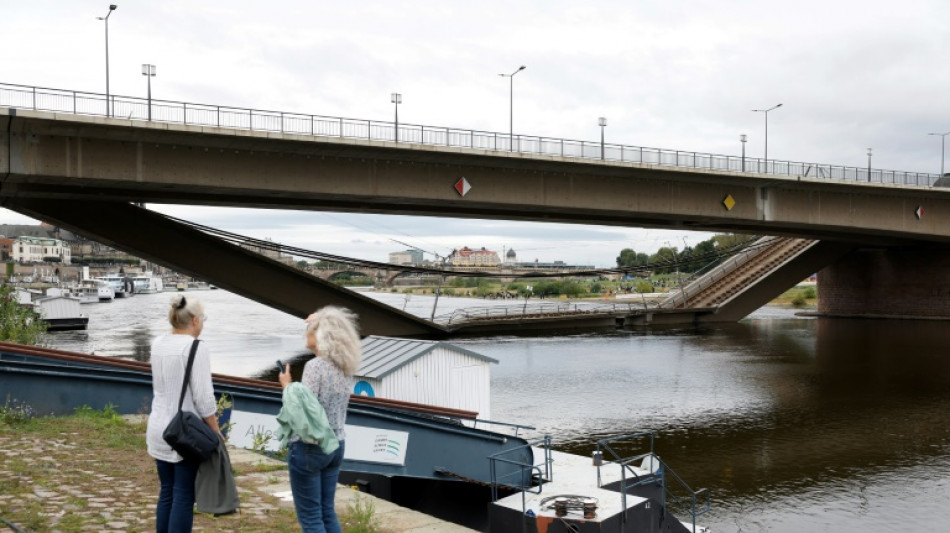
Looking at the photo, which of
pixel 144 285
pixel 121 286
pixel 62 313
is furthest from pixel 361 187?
pixel 144 285

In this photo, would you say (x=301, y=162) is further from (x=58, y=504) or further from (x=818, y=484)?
(x=58, y=504)

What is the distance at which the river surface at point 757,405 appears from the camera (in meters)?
15.3

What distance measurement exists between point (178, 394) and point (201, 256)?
32.9 meters

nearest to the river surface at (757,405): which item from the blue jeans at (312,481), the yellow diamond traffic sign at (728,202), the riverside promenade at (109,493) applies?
the riverside promenade at (109,493)

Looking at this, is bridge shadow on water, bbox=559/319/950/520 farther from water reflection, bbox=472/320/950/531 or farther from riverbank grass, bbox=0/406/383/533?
riverbank grass, bbox=0/406/383/533

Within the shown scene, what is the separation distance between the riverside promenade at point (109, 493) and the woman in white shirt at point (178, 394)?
A: 1.81 m

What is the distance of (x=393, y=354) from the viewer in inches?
634

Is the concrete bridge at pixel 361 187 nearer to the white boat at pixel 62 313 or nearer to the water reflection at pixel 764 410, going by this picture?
the water reflection at pixel 764 410

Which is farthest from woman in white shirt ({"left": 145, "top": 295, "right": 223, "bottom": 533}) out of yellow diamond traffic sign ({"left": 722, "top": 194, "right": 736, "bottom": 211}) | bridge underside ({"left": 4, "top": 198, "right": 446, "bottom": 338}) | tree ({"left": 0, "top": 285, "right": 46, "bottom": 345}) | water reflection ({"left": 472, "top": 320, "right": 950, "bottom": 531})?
yellow diamond traffic sign ({"left": 722, "top": 194, "right": 736, "bottom": 211})

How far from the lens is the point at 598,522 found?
10.7 meters

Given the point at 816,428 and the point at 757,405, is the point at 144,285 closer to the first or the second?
the point at 757,405

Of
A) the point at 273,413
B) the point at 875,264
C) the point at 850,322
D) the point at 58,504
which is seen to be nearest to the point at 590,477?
the point at 273,413

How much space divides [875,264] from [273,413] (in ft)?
208

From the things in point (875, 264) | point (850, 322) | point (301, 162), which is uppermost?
point (301, 162)
